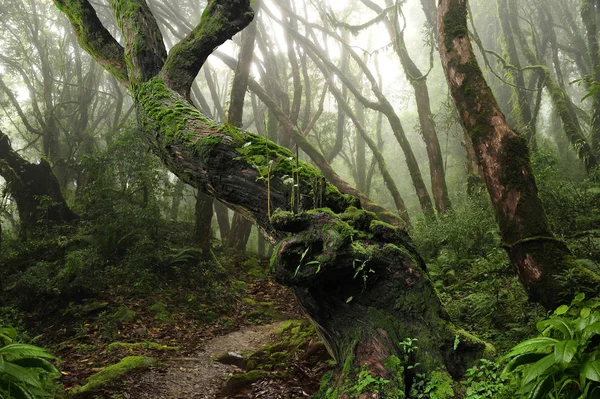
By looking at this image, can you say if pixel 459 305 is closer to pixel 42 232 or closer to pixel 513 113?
pixel 42 232

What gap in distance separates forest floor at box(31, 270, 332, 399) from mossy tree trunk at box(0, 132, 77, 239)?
4.55m

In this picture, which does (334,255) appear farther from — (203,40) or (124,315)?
(124,315)

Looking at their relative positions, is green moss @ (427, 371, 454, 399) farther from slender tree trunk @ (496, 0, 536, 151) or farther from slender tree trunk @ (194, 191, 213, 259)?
slender tree trunk @ (496, 0, 536, 151)

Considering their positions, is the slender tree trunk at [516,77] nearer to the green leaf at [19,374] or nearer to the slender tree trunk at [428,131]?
the slender tree trunk at [428,131]

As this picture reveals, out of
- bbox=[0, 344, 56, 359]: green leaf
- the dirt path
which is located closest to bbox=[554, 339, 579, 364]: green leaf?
bbox=[0, 344, 56, 359]: green leaf

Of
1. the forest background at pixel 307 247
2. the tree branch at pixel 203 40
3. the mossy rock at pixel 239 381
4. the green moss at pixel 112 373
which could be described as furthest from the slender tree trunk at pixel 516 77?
the green moss at pixel 112 373

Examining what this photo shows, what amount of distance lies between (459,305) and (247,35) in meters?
10.2

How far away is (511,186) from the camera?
404 centimetres

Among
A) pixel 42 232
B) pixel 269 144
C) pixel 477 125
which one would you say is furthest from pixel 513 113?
pixel 42 232

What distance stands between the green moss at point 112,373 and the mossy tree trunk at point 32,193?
23.9 ft

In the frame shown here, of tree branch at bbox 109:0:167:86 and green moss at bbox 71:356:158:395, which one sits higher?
tree branch at bbox 109:0:167:86

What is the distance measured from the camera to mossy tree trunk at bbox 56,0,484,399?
3154 mm

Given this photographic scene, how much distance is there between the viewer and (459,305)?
4980 millimetres

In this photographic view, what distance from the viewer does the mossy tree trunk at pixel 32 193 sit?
10586mm
